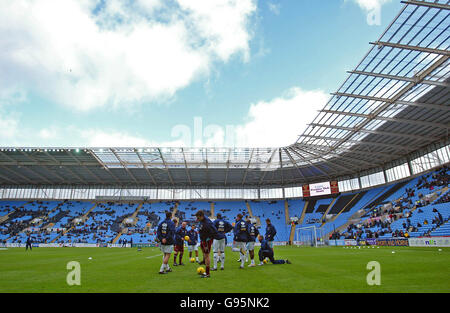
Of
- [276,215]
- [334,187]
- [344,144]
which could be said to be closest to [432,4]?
[344,144]

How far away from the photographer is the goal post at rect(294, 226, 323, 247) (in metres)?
42.9

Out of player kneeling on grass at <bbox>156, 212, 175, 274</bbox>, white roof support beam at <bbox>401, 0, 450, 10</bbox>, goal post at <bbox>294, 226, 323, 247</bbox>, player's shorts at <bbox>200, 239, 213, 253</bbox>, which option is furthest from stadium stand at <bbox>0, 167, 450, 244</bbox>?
player kneeling on grass at <bbox>156, 212, 175, 274</bbox>

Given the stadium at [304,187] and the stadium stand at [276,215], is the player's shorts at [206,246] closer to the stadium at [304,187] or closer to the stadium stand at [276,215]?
the stadium at [304,187]

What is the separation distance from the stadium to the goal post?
432 millimetres

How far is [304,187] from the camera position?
55719mm

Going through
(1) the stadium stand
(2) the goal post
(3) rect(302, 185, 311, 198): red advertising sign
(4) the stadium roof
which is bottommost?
(2) the goal post

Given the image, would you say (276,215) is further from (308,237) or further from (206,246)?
(206,246)

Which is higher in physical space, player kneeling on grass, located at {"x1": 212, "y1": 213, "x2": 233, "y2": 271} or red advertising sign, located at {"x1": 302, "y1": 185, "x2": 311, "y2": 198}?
red advertising sign, located at {"x1": 302, "y1": 185, "x2": 311, "y2": 198}

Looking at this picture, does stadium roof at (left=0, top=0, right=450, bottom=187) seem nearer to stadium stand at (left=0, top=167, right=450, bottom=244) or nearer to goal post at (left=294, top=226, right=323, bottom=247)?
stadium stand at (left=0, top=167, right=450, bottom=244)

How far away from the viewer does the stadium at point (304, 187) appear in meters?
16.6

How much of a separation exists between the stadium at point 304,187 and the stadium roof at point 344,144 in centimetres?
16

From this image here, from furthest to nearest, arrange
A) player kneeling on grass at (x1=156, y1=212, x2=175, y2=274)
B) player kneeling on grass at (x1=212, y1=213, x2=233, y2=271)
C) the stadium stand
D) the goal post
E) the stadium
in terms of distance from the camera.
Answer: the goal post → the stadium stand → the stadium → player kneeling on grass at (x1=212, y1=213, x2=233, y2=271) → player kneeling on grass at (x1=156, y1=212, x2=175, y2=274)

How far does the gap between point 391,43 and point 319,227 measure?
37744 mm
